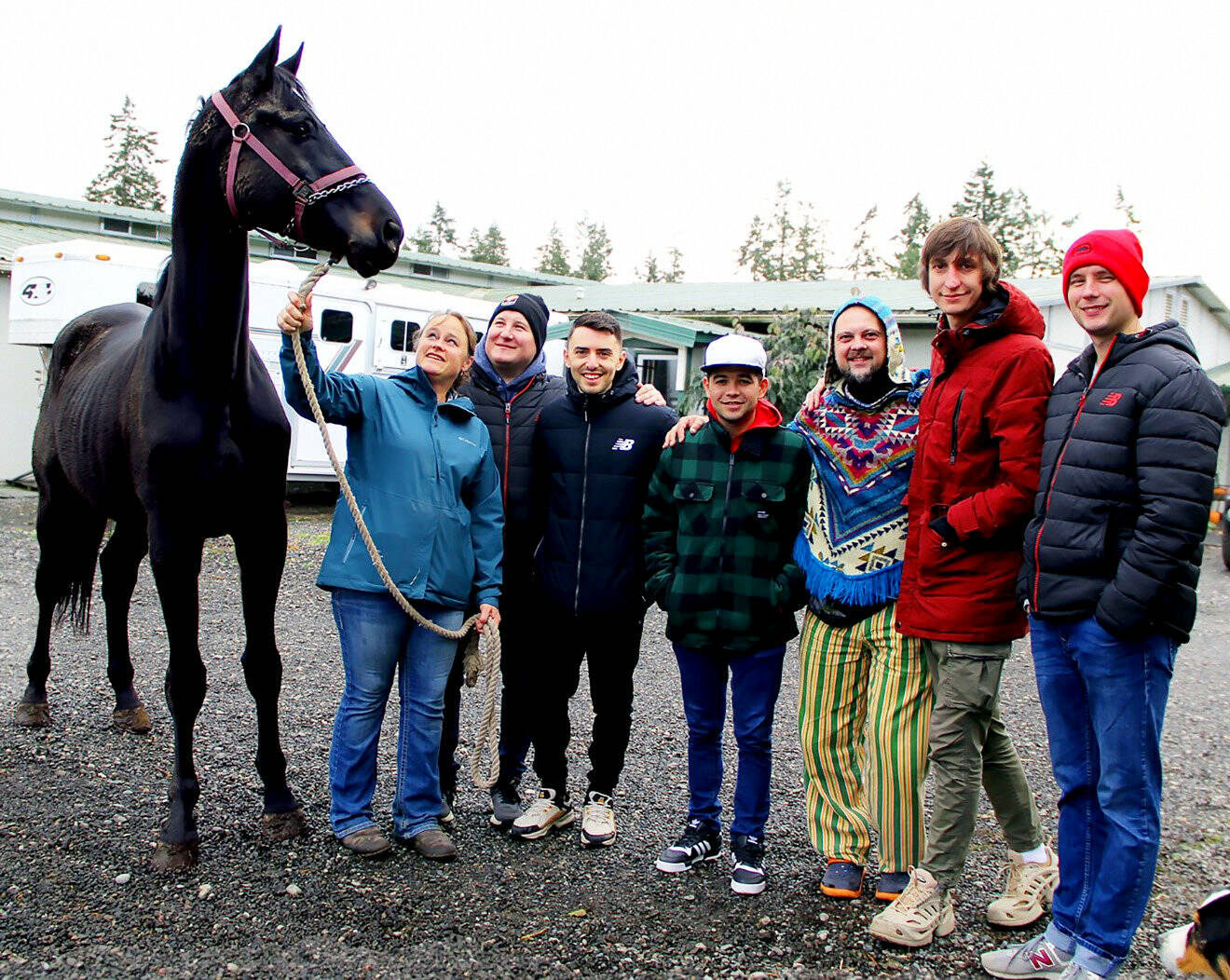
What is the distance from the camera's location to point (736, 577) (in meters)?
3.39

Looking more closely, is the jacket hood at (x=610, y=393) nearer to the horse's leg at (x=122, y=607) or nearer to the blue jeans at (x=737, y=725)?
the blue jeans at (x=737, y=725)

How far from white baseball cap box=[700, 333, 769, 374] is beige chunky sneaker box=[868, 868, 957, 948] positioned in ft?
5.77

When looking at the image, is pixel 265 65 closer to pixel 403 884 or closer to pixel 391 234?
pixel 391 234

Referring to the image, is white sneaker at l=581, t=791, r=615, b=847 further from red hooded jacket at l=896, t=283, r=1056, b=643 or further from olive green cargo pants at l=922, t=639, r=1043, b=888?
red hooded jacket at l=896, t=283, r=1056, b=643

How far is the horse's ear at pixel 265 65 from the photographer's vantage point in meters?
3.15

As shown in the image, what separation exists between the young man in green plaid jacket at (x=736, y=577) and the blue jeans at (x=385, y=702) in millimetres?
861

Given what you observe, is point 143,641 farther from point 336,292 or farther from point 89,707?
point 336,292

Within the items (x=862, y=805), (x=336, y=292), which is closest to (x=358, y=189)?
(x=862, y=805)

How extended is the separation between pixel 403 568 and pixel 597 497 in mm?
763

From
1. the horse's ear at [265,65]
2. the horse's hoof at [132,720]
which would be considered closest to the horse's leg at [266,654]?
the horse's hoof at [132,720]

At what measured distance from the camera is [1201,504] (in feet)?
8.03

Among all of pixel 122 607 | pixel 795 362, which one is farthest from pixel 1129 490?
pixel 795 362

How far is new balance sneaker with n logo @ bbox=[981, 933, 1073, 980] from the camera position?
273 cm

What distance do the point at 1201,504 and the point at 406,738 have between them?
2.68m
